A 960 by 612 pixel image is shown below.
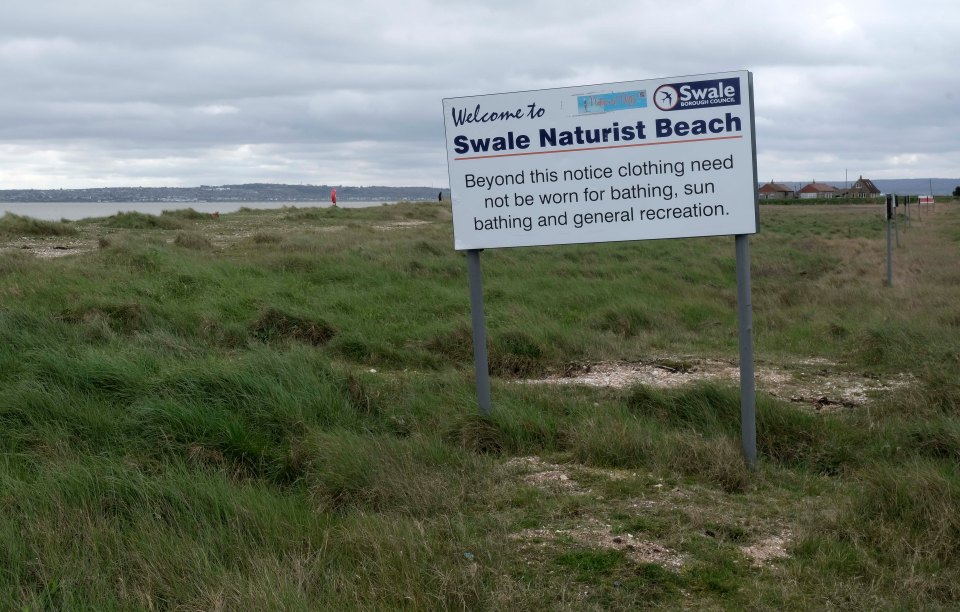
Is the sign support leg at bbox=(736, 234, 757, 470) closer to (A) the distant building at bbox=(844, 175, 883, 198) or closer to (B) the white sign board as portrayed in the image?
(B) the white sign board

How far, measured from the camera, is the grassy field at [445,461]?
358 cm

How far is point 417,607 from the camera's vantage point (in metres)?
3.35

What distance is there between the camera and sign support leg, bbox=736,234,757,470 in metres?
5.47

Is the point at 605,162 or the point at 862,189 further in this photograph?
the point at 862,189

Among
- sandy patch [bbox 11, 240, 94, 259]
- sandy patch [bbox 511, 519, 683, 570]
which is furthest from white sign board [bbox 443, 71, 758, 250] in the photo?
sandy patch [bbox 11, 240, 94, 259]

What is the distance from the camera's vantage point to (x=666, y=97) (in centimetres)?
562

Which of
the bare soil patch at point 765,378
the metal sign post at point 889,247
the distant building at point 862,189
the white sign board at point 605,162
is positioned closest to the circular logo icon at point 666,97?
the white sign board at point 605,162

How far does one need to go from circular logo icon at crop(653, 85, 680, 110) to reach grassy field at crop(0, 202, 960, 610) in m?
2.18

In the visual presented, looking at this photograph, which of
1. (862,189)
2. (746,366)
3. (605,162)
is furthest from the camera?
(862,189)

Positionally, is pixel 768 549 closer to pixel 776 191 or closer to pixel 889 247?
pixel 889 247

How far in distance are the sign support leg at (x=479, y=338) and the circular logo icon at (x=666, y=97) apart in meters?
1.64

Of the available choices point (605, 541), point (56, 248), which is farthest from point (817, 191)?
point (605, 541)

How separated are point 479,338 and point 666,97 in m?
2.12

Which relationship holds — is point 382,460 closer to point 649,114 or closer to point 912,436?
point 649,114
